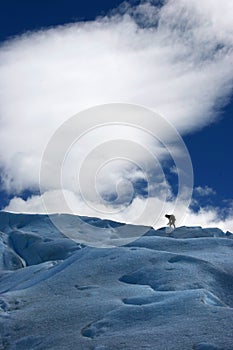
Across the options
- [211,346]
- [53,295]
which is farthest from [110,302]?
[211,346]

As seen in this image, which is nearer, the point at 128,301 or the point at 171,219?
the point at 128,301

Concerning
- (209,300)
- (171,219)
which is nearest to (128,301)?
(209,300)

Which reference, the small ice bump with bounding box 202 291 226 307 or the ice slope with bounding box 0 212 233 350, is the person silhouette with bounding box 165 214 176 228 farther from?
the small ice bump with bounding box 202 291 226 307

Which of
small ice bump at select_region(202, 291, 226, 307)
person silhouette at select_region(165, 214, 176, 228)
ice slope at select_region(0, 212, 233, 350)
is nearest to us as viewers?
ice slope at select_region(0, 212, 233, 350)

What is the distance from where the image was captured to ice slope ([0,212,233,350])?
11.9 metres

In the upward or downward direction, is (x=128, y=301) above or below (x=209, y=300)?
below

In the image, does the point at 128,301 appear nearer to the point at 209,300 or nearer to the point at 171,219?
the point at 209,300

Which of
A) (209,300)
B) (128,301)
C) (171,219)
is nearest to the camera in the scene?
(209,300)

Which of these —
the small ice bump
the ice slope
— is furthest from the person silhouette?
the small ice bump

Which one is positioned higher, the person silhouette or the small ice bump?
the person silhouette

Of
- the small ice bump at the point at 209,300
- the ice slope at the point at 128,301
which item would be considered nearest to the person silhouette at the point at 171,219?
the ice slope at the point at 128,301

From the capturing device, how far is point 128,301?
1541cm

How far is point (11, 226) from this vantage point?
53156 millimetres

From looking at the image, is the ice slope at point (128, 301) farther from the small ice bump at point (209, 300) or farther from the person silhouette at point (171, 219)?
the person silhouette at point (171, 219)
